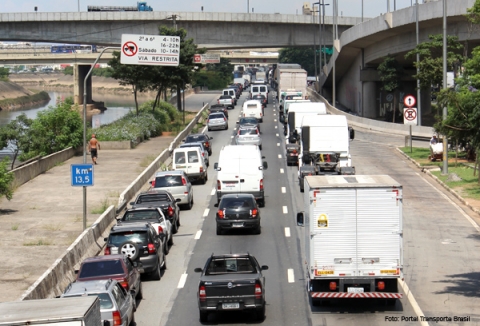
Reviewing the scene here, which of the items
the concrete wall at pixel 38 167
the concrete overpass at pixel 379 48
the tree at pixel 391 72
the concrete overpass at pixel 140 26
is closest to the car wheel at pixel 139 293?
the concrete wall at pixel 38 167

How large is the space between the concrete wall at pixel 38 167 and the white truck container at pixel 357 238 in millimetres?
24636

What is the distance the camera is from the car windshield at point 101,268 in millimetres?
19250

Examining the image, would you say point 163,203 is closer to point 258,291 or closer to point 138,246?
point 138,246

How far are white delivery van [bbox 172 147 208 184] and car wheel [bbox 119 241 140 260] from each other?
61.2 feet

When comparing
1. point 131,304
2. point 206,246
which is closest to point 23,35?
point 206,246

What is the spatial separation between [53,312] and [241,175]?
2264 centimetres

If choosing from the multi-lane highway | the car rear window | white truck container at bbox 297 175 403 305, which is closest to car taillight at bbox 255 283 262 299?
the multi-lane highway

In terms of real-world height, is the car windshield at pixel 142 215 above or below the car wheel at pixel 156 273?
above

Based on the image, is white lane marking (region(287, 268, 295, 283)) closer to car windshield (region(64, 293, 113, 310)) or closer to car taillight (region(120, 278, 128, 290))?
car taillight (region(120, 278, 128, 290))

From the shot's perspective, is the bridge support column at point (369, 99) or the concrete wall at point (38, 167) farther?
the bridge support column at point (369, 99)

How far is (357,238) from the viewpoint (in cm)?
1828

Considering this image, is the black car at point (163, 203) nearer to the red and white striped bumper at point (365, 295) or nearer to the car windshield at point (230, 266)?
the car windshield at point (230, 266)

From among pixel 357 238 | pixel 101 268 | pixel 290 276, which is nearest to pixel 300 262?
pixel 290 276

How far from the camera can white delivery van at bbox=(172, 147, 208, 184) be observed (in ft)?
135
